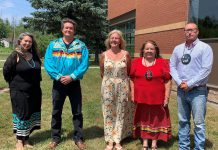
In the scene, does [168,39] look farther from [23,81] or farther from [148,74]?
[23,81]

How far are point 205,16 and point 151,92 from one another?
6.30 m

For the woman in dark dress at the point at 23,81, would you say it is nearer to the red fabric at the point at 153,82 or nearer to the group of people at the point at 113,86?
the group of people at the point at 113,86

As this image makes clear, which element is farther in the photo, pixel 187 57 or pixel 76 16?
pixel 76 16

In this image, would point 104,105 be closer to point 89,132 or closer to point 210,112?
point 89,132

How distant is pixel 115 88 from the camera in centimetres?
497

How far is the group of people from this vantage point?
4.75 m

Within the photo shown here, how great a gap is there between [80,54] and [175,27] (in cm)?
746

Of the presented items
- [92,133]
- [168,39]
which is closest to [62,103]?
[92,133]

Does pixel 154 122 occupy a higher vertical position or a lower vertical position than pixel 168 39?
lower

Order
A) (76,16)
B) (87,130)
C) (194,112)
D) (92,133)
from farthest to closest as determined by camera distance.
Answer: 1. (76,16)
2. (87,130)
3. (92,133)
4. (194,112)

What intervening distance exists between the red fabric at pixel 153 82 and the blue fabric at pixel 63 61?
3.00ft

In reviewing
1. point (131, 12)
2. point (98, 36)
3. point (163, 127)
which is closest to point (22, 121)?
point (163, 127)

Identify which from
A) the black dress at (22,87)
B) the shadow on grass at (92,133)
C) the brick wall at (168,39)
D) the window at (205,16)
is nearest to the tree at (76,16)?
the brick wall at (168,39)

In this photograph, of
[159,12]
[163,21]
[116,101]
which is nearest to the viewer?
[116,101]
